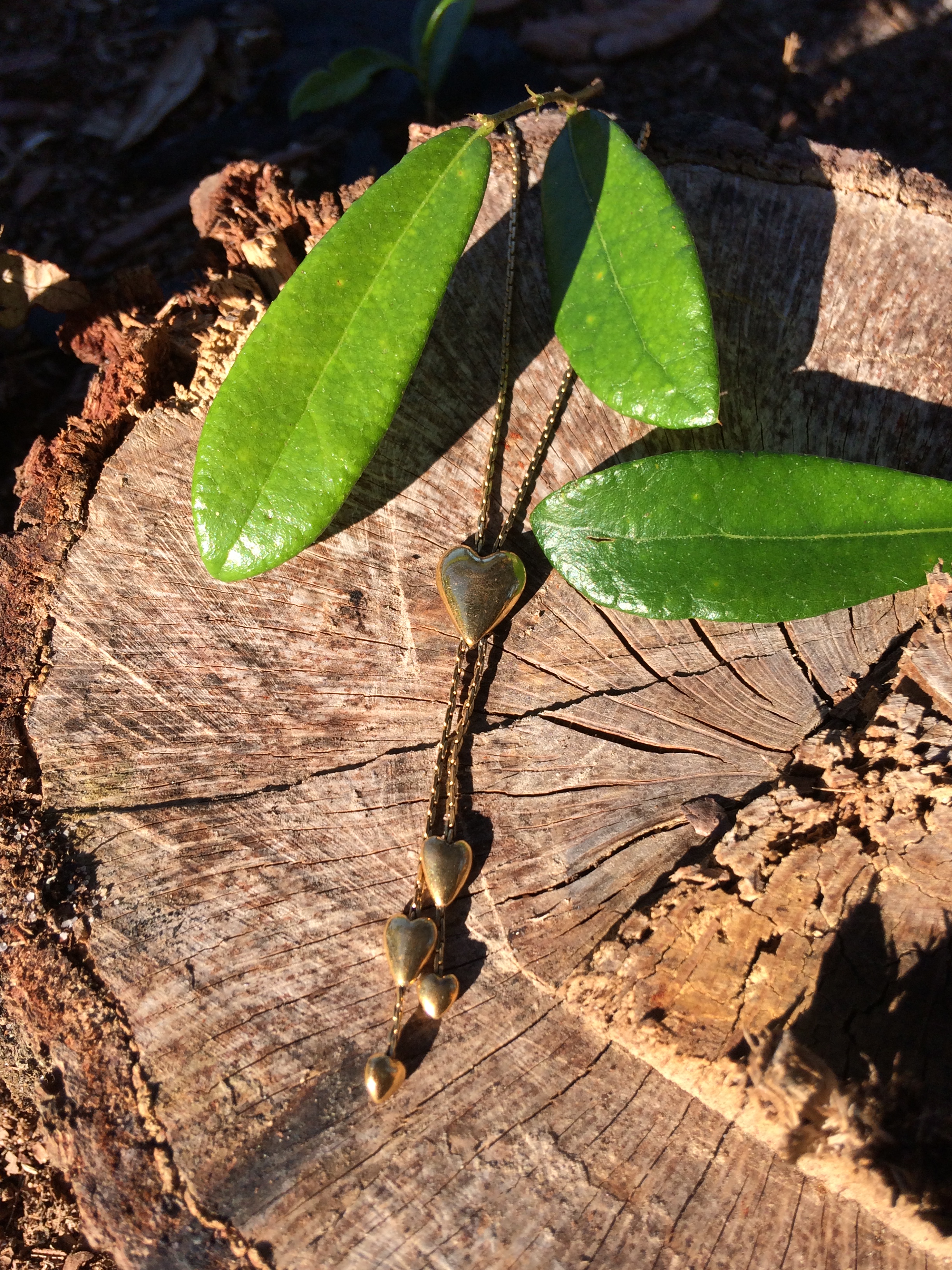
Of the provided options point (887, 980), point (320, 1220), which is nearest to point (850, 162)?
point (887, 980)

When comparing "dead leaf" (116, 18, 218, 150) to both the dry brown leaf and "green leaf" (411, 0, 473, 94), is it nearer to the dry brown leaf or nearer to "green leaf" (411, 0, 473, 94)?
"green leaf" (411, 0, 473, 94)

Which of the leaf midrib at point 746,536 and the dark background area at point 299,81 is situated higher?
the dark background area at point 299,81

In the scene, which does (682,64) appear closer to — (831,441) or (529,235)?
(529,235)

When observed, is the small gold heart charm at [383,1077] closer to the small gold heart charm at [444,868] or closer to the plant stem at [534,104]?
the small gold heart charm at [444,868]

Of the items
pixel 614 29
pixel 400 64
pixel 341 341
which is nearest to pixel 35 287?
pixel 341 341

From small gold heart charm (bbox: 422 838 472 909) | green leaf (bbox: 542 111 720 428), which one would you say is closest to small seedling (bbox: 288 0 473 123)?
green leaf (bbox: 542 111 720 428)

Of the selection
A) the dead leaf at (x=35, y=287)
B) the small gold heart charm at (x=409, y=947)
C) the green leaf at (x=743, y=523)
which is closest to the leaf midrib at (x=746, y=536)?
the green leaf at (x=743, y=523)

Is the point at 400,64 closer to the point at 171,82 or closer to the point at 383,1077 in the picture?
the point at 171,82
